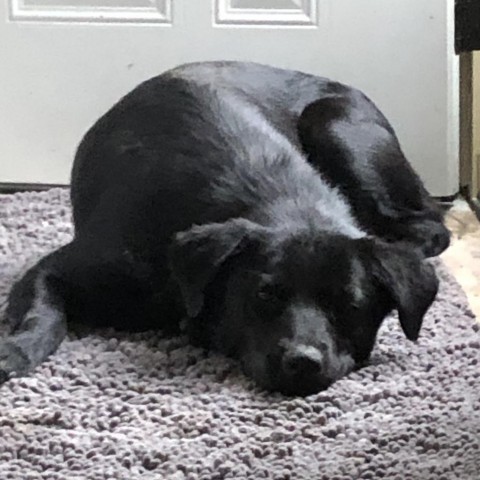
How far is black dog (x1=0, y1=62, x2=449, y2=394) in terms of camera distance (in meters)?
1.82

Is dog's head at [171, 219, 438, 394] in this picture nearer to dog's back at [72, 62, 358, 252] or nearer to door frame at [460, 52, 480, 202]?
dog's back at [72, 62, 358, 252]

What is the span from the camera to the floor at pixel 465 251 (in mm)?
2346

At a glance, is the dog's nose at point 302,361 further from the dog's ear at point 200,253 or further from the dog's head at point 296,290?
the dog's ear at point 200,253

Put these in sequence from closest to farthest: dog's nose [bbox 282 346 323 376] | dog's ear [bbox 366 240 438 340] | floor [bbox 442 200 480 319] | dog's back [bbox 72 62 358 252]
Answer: dog's nose [bbox 282 346 323 376] < dog's ear [bbox 366 240 438 340] < dog's back [bbox 72 62 358 252] < floor [bbox 442 200 480 319]

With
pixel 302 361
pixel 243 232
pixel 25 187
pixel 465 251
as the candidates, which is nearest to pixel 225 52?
pixel 25 187

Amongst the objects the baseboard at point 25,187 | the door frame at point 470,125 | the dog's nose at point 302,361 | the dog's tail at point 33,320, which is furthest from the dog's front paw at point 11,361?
the door frame at point 470,125

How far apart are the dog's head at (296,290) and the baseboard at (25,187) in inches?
44.6

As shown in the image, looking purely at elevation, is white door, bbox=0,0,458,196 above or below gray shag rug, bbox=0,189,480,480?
above

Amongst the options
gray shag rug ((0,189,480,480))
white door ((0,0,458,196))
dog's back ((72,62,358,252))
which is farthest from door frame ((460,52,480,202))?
gray shag rug ((0,189,480,480))

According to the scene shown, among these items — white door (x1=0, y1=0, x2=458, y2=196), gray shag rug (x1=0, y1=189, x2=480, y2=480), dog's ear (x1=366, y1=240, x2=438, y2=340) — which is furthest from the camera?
white door (x1=0, y1=0, x2=458, y2=196)

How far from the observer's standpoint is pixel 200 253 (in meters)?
1.86

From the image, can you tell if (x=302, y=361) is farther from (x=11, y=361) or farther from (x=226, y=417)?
(x=11, y=361)

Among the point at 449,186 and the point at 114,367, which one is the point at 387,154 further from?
the point at 114,367

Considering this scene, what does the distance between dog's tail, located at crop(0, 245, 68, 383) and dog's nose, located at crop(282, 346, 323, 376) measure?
0.39 metres
